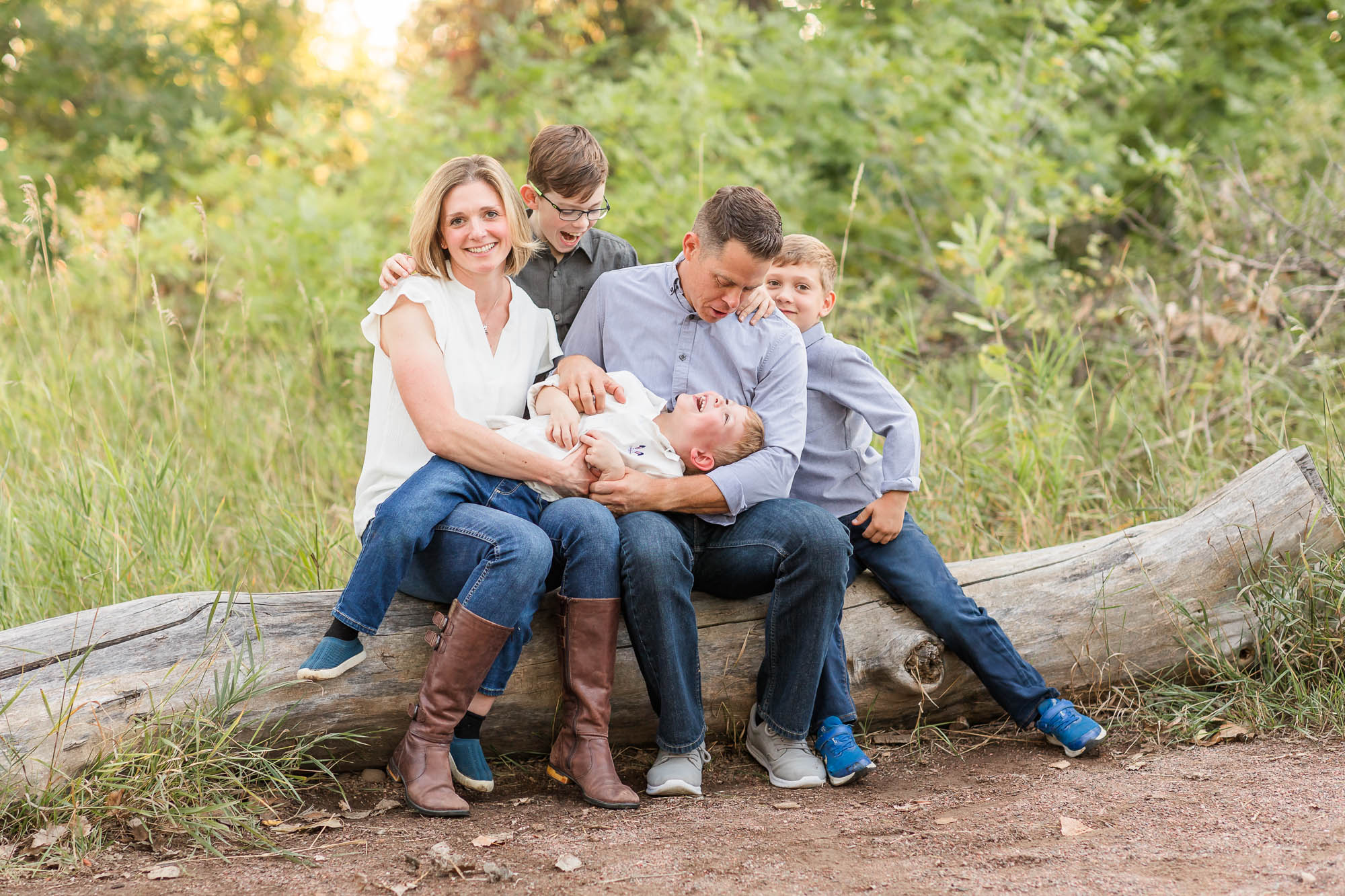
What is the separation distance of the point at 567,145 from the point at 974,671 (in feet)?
6.51

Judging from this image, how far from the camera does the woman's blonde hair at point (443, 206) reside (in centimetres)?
292

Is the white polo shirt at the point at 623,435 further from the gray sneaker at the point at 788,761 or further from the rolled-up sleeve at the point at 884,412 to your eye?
the gray sneaker at the point at 788,761

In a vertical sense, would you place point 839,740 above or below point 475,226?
below

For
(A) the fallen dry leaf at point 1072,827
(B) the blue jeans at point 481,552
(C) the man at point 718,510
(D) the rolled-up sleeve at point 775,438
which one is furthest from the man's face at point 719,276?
(A) the fallen dry leaf at point 1072,827

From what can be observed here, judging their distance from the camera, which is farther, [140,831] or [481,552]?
[481,552]

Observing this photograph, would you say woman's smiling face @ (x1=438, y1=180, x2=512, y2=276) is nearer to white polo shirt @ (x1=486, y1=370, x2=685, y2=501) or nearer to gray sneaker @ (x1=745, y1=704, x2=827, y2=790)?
white polo shirt @ (x1=486, y1=370, x2=685, y2=501)

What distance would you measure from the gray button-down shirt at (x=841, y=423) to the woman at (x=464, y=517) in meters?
0.76

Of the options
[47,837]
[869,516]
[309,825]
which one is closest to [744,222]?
[869,516]

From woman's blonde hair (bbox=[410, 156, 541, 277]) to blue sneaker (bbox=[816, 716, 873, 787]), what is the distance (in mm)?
1644

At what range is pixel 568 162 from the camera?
315 centimetres

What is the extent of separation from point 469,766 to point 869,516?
53.3 inches

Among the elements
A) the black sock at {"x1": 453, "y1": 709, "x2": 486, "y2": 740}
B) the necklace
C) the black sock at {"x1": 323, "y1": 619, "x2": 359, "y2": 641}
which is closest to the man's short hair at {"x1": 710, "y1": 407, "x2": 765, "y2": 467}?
the necklace

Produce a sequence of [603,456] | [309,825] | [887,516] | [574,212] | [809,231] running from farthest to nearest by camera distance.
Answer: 1. [809,231]
2. [574,212]
3. [887,516]
4. [603,456]
5. [309,825]

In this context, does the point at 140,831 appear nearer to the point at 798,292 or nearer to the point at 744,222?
the point at 744,222
